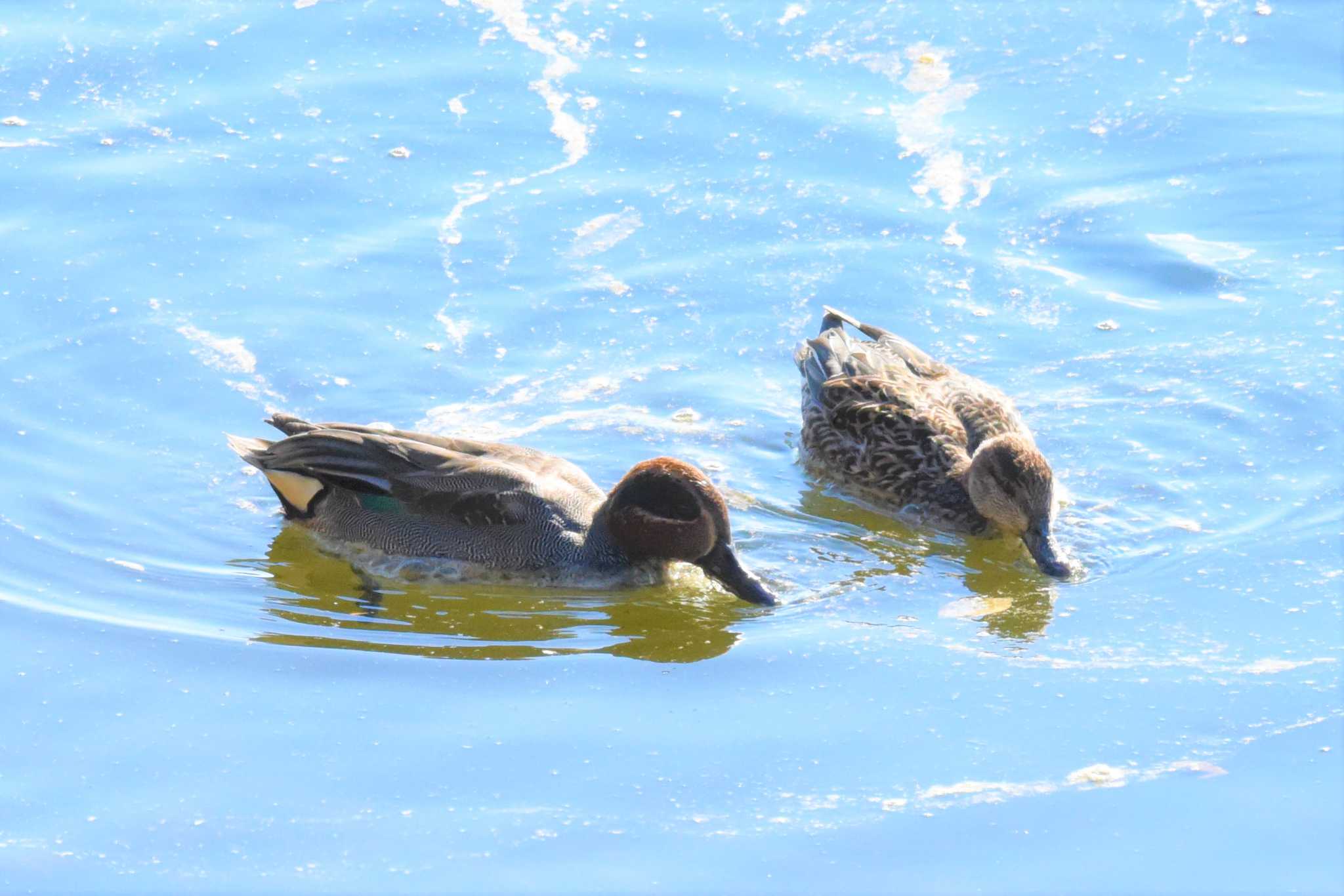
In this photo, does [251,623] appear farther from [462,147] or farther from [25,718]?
[462,147]

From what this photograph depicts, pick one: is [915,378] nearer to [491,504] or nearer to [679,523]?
[679,523]

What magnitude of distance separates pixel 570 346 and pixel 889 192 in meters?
2.75

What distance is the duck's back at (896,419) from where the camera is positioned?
10.5 meters

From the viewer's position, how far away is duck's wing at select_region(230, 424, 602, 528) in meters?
9.45

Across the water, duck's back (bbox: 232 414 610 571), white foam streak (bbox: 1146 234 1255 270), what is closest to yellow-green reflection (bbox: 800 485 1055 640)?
the water

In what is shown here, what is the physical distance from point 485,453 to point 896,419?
245 cm

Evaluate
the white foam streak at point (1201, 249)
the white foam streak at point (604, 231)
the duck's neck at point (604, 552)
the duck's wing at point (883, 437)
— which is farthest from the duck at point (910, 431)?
the white foam streak at point (1201, 249)

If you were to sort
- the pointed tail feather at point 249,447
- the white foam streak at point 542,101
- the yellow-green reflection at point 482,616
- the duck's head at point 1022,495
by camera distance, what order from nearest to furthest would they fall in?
the yellow-green reflection at point 482,616 → the duck's head at point 1022,495 → the pointed tail feather at point 249,447 → the white foam streak at point 542,101

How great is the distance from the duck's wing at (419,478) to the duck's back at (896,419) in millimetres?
1664

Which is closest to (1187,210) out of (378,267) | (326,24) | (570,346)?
(570,346)

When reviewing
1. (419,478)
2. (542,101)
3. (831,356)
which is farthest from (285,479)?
(542,101)

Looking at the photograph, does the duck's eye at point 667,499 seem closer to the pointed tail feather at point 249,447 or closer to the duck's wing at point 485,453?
the duck's wing at point 485,453

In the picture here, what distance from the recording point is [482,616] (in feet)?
29.7

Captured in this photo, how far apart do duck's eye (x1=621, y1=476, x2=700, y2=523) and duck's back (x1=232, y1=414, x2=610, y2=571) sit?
1.13 ft
